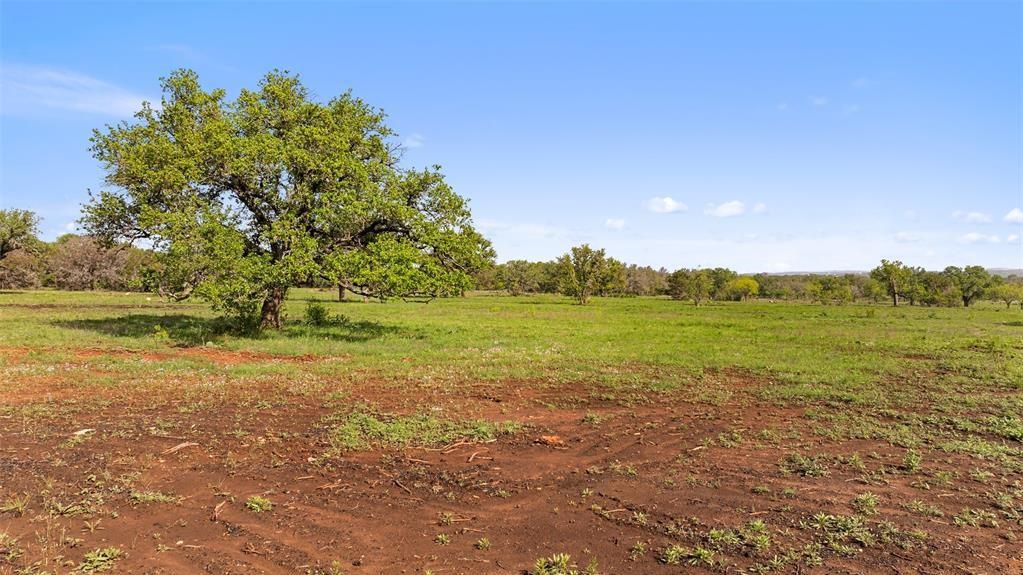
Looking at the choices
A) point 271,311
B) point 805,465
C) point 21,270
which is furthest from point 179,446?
point 21,270

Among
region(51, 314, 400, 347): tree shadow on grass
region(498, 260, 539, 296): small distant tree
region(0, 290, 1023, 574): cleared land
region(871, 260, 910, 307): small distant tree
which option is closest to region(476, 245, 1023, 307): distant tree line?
region(871, 260, 910, 307): small distant tree

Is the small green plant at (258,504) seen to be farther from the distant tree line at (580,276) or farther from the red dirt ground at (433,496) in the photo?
the distant tree line at (580,276)

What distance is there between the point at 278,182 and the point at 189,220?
4.00 m

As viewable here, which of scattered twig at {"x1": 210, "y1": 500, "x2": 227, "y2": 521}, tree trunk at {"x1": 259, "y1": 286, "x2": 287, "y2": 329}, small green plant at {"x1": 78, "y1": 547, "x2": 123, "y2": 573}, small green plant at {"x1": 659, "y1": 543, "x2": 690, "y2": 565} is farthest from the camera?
tree trunk at {"x1": 259, "y1": 286, "x2": 287, "y2": 329}

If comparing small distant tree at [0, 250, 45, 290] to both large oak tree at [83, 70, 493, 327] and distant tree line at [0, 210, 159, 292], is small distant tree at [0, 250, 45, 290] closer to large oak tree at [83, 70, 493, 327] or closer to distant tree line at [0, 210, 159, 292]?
distant tree line at [0, 210, 159, 292]

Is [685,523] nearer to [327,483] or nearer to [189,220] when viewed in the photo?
[327,483]

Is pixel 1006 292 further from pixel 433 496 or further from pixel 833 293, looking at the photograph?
pixel 433 496

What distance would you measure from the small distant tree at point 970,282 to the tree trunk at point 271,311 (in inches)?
3778

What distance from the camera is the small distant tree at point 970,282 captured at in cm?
7888

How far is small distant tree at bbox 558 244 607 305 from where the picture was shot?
7535 cm

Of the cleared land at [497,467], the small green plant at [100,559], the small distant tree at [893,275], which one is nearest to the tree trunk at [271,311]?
the cleared land at [497,467]

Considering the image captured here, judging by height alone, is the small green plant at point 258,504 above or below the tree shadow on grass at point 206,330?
below

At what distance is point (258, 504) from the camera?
6660 mm

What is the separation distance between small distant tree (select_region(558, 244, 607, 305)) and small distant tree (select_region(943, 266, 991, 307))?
5510 cm
